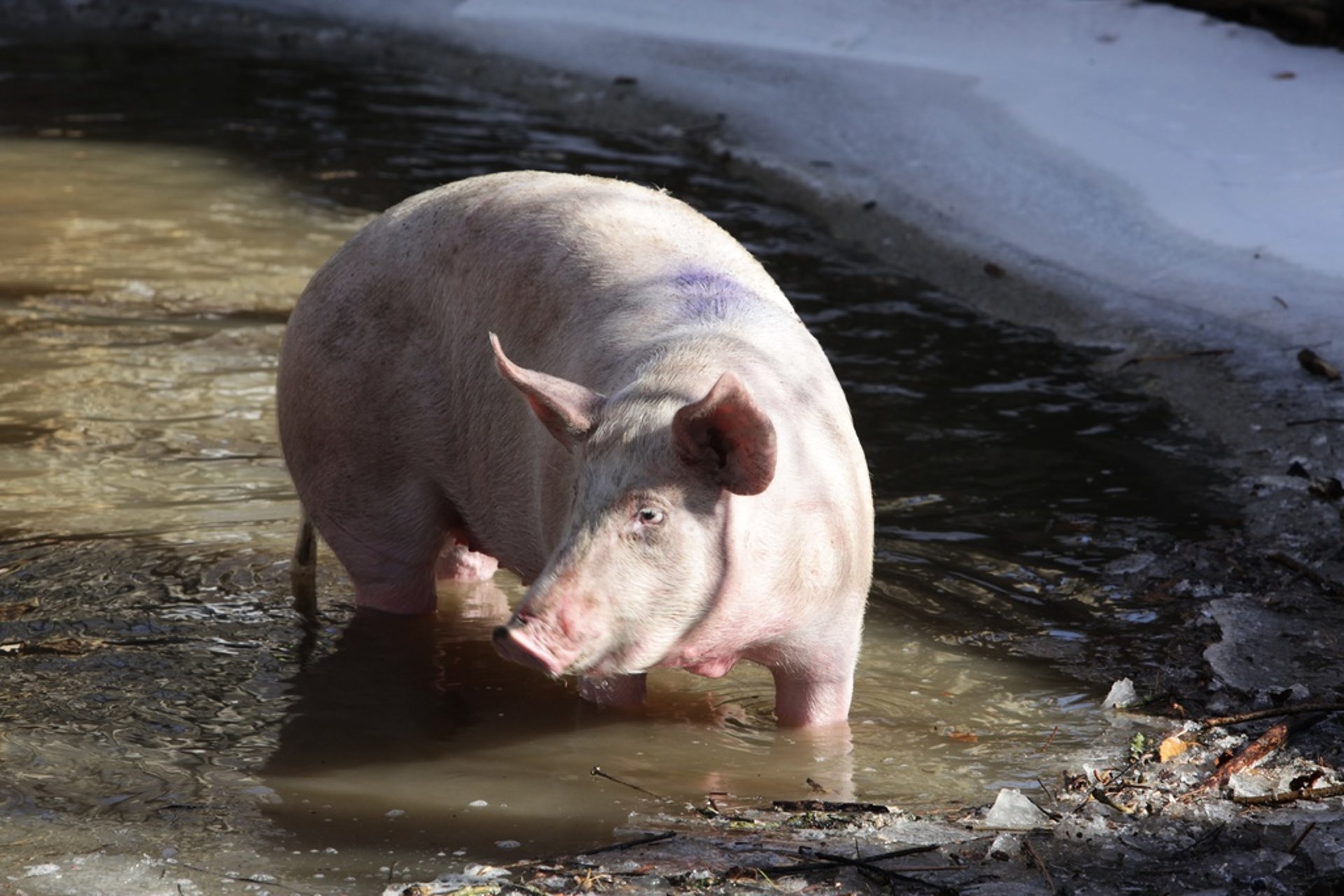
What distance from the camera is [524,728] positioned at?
4.39m

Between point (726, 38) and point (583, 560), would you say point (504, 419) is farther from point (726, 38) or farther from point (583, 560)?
point (726, 38)

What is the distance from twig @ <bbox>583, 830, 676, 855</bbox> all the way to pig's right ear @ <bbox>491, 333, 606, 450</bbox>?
0.84 meters

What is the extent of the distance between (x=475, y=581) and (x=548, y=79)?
289 inches

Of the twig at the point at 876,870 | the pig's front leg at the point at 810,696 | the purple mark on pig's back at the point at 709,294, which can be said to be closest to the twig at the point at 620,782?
the pig's front leg at the point at 810,696

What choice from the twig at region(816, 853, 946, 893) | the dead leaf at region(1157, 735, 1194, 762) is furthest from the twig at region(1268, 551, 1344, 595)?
the twig at region(816, 853, 946, 893)

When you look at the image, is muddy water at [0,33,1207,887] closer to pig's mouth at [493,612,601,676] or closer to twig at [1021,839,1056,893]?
twig at [1021,839,1056,893]

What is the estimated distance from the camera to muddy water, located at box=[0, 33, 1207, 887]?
156 inches

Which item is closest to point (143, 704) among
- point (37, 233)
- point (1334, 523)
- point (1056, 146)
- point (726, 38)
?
point (1334, 523)

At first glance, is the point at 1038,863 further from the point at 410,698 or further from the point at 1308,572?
the point at 1308,572

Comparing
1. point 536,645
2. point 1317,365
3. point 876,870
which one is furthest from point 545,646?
point 1317,365

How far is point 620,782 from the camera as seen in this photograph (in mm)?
4023

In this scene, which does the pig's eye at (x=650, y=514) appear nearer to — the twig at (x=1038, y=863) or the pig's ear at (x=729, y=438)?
the pig's ear at (x=729, y=438)

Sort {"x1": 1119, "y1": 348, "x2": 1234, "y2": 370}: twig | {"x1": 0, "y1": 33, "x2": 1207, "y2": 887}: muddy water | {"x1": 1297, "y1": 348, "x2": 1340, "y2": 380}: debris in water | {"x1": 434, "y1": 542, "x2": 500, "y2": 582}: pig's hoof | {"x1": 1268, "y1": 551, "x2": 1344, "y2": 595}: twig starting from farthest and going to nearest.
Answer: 1. {"x1": 1119, "y1": 348, "x2": 1234, "y2": 370}: twig
2. {"x1": 1297, "y1": 348, "x2": 1340, "y2": 380}: debris in water
3. {"x1": 434, "y1": 542, "x2": 500, "y2": 582}: pig's hoof
4. {"x1": 1268, "y1": 551, "x2": 1344, "y2": 595}: twig
5. {"x1": 0, "y1": 33, "x2": 1207, "y2": 887}: muddy water

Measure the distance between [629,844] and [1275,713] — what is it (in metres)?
1.59
